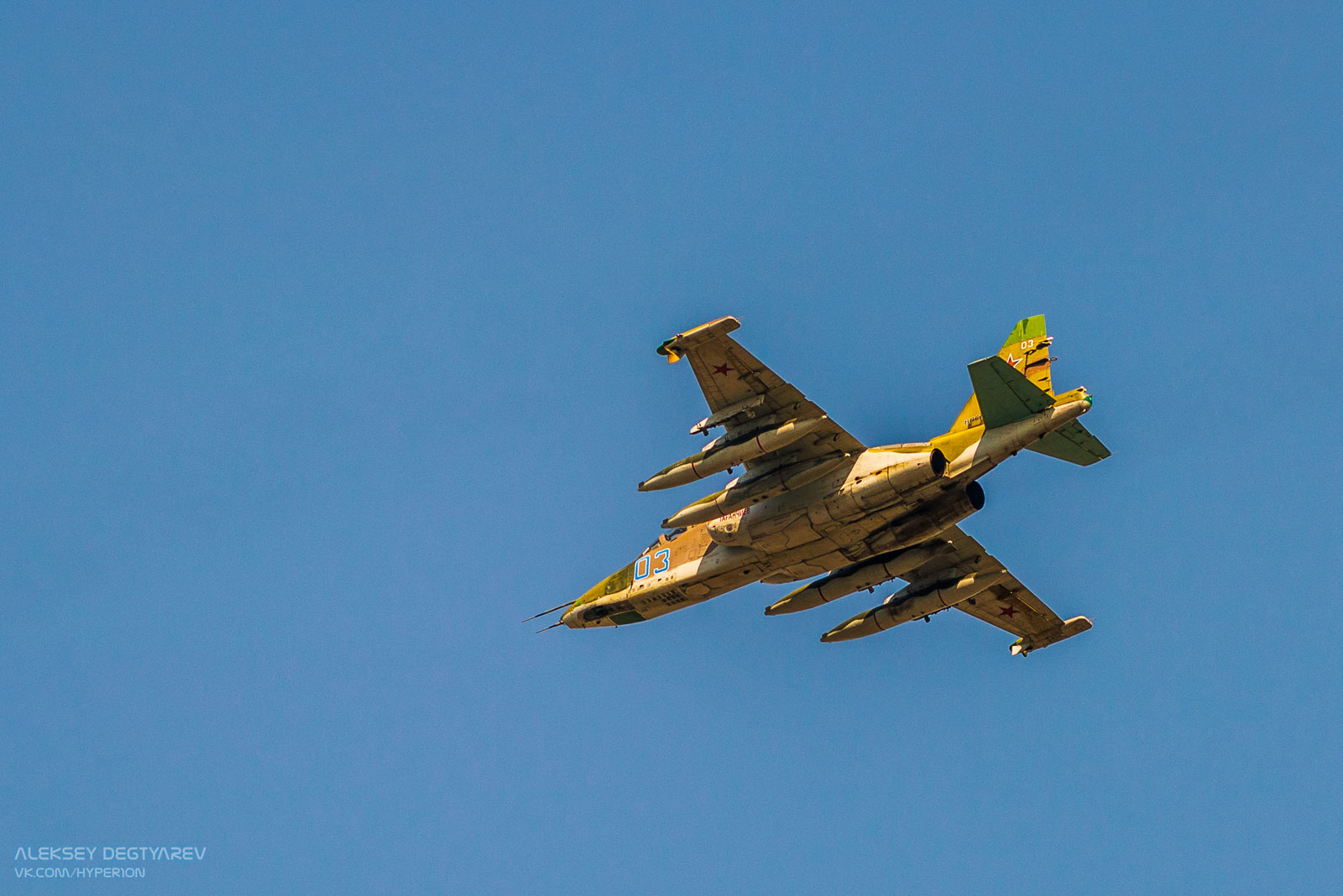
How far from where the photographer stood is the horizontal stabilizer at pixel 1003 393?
39.2 m

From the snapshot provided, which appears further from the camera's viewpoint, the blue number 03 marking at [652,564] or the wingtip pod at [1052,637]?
the wingtip pod at [1052,637]

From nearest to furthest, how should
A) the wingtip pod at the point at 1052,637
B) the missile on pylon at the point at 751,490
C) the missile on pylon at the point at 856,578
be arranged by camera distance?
the missile on pylon at the point at 751,490 → the missile on pylon at the point at 856,578 → the wingtip pod at the point at 1052,637

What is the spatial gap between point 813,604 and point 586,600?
7.41 m

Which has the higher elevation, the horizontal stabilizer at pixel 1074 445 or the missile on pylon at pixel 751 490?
the missile on pylon at pixel 751 490

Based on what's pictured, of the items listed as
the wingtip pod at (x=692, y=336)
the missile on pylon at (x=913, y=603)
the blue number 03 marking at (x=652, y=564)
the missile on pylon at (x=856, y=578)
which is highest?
the wingtip pod at (x=692, y=336)

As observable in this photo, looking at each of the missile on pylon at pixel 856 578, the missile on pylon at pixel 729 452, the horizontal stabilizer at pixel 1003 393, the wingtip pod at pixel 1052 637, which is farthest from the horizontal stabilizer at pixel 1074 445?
the wingtip pod at pixel 1052 637

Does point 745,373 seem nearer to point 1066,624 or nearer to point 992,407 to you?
point 992,407

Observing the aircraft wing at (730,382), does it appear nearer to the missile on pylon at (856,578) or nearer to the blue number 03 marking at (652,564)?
the missile on pylon at (856,578)

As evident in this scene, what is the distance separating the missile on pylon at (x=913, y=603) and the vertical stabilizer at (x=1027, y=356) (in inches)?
243

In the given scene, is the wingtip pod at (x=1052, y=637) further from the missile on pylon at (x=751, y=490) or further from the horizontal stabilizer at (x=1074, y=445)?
the missile on pylon at (x=751, y=490)

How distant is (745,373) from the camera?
40.0m

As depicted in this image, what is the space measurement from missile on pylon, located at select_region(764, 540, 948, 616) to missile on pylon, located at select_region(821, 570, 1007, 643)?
1.56 metres

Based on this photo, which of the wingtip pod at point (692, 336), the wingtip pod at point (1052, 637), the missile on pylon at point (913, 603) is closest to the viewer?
the wingtip pod at point (692, 336)

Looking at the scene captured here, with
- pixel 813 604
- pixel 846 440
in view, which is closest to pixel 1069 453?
pixel 846 440
